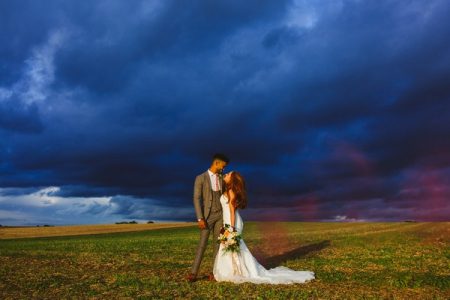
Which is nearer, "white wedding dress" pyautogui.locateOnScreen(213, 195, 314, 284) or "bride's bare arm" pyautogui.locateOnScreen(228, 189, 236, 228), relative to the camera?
"white wedding dress" pyautogui.locateOnScreen(213, 195, 314, 284)

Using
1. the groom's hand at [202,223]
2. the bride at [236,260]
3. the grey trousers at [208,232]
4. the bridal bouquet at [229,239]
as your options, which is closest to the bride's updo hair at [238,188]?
the bride at [236,260]

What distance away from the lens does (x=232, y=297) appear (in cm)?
1220

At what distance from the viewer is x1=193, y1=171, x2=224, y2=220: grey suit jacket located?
14.6 m

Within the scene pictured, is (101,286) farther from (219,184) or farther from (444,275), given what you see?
(444,275)

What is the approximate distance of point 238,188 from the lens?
1479cm

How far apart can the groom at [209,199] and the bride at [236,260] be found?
0.82ft

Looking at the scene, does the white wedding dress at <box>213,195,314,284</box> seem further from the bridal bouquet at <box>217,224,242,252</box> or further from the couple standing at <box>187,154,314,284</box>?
the bridal bouquet at <box>217,224,242,252</box>

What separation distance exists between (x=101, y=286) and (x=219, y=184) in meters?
5.38

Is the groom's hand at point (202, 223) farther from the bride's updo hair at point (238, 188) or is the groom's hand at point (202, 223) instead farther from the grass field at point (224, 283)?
the grass field at point (224, 283)

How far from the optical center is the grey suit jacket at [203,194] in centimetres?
1459

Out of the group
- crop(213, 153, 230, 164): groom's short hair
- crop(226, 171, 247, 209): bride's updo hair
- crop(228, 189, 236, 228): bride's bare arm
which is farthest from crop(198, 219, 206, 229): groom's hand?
crop(213, 153, 230, 164): groom's short hair

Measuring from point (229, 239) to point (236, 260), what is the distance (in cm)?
83

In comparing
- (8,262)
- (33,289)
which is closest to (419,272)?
(33,289)

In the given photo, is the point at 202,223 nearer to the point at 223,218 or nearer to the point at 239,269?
the point at 223,218
